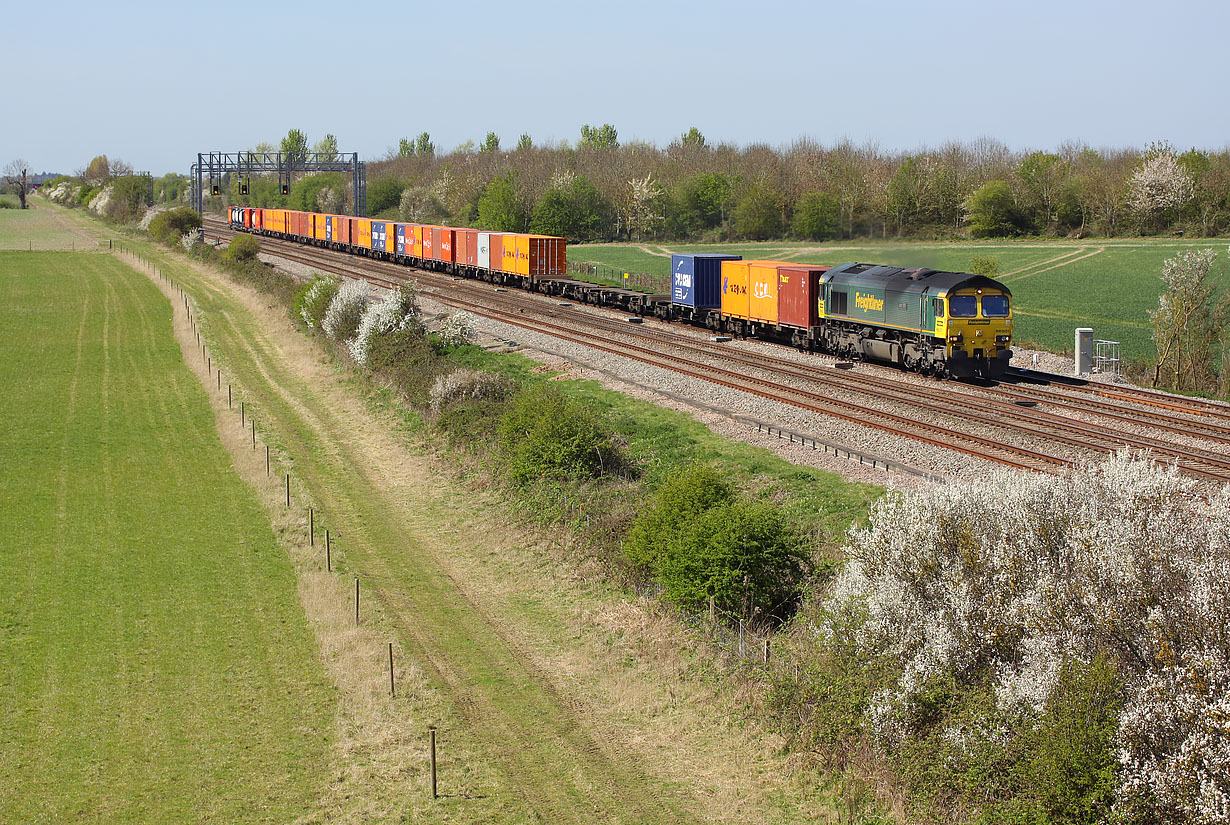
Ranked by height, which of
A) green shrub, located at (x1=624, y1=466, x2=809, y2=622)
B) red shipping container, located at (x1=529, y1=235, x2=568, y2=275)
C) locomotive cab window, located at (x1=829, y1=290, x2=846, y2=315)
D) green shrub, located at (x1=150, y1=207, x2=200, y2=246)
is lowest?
green shrub, located at (x1=624, y1=466, x2=809, y2=622)

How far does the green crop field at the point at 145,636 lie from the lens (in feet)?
44.7

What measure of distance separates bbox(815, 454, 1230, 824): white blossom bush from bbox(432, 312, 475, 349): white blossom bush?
99.3ft

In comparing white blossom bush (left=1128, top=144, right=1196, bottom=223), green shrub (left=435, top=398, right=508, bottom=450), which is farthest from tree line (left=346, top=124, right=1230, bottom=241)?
green shrub (left=435, top=398, right=508, bottom=450)

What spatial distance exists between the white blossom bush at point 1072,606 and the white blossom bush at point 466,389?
1884 cm

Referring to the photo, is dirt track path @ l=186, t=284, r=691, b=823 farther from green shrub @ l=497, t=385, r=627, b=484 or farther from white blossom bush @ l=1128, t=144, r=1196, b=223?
white blossom bush @ l=1128, t=144, r=1196, b=223

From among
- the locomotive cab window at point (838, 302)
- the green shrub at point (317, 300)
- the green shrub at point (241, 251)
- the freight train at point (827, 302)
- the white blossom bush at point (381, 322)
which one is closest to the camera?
the freight train at point (827, 302)

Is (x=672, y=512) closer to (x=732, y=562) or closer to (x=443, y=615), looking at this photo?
(x=732, y=562)

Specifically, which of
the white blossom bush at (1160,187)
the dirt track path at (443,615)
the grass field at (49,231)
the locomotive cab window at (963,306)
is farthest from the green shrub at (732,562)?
the grass field at (49,231)

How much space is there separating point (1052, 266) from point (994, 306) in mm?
55669

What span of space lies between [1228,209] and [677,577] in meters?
97.0

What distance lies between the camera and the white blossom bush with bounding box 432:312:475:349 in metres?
42.8

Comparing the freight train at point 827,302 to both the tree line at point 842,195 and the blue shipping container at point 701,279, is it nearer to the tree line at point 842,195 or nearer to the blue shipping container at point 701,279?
the blue shipping container at point 701,279

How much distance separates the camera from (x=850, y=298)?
38.5 meters

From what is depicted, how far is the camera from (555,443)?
2500 cm
